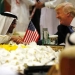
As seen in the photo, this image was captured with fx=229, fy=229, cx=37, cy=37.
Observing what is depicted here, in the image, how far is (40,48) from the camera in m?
1.48

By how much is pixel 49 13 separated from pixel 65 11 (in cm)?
110

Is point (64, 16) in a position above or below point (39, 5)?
below

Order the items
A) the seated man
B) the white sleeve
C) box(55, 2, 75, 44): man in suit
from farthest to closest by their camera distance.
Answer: the white sleeve, the seated man, box(55, 2, 75, 44): man in suit

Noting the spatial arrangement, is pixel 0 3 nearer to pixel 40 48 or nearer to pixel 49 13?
pixel 49 13

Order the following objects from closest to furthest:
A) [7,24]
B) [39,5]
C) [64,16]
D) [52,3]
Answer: [64,16] → [7,24] → [52,3] → [39,5]

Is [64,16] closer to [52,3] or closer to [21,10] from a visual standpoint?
[52,3]

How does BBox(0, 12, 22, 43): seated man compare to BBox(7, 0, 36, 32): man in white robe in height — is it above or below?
below

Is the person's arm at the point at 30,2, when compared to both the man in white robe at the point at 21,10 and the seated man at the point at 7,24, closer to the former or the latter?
the man in white robe at the point at 21,10

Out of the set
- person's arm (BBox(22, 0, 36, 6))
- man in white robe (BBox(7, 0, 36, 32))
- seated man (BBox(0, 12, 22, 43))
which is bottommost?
seated man (BBox(0, 12, 22, 43))

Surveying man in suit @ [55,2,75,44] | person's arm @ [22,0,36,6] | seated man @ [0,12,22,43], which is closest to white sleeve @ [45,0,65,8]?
person's arm @ [22,0,36,6]

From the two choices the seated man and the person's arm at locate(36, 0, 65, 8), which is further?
the person's arm at locate(36, 0, 65, 8)

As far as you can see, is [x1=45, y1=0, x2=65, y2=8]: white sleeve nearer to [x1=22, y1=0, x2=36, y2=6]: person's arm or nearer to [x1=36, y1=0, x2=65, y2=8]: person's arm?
[x1=36, y1=0, x2=65, y2=8]: person's arm

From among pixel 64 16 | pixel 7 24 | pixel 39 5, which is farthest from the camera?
pixel 39 5

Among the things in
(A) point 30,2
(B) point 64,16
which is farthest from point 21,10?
(B) point 64,16
